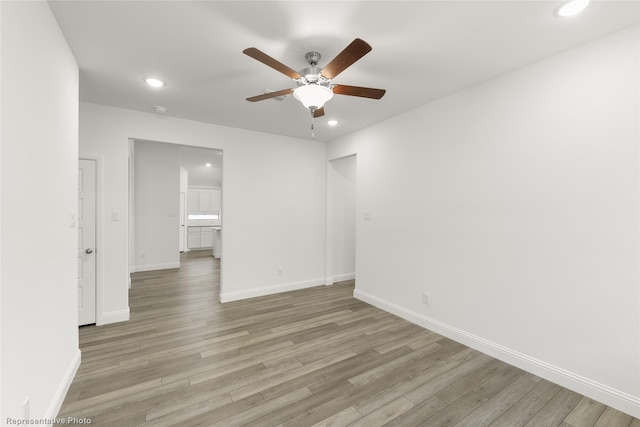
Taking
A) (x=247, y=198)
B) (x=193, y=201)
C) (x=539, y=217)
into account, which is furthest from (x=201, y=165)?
(x=539, y=217)

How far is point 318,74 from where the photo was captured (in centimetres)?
207

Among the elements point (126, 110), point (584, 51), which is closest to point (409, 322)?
point (584, 51)

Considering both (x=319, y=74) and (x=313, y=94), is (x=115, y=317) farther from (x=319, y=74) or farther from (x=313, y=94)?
(x=319, y=74)

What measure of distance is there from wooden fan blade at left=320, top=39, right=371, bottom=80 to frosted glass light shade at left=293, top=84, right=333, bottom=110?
114 mm

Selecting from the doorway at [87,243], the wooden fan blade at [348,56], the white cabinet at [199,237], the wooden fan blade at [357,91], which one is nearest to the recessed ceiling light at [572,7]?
the wooden fan blade at [357,91]

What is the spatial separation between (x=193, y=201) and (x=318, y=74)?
28.2ft

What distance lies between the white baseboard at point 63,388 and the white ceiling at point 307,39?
99.5 inches

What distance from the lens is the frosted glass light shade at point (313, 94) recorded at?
6.29ft

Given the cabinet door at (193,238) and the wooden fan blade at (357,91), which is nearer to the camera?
the wooden fan blade at (357,91)

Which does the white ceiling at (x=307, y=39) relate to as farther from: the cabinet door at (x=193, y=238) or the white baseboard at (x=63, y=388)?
the cabinet door at (x=193, y=238)

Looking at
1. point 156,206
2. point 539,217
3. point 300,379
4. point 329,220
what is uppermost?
point 156,206

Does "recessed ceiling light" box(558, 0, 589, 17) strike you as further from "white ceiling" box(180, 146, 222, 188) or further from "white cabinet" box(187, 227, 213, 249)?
"white cabinet" box(187, 227, 213, 249)

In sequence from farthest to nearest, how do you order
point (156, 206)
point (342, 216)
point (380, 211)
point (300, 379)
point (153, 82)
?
point (156, 206) → point (342, 216) → point (380, 211) → point (153, 82) → point (300, 379)

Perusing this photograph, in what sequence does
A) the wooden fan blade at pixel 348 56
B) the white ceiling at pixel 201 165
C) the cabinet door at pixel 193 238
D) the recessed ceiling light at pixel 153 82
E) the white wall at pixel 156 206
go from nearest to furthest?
the wooden fan blade at pixel 348 56 → the recessed ceiling light at pixel 153 82 → the white wall at pixel 156 206 → the white ceiling at pixel 201 165 → the cabinet door at pixel 193 238
